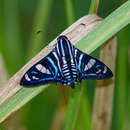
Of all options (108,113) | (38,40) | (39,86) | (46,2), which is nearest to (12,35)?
(38,40)

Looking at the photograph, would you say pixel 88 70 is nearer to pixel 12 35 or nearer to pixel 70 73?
pixel 70 73

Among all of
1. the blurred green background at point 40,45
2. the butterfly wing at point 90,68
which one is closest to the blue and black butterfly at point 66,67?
the butterfly wing at point 90,68

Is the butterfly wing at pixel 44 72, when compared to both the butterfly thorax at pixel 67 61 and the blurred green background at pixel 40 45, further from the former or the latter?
the blurred green background at pixel 40 45

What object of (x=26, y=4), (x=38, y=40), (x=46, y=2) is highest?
(x=26, y=4)

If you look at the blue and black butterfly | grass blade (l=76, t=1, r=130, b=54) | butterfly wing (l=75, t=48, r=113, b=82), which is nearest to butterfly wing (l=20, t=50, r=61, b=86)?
the blue and black butterfly

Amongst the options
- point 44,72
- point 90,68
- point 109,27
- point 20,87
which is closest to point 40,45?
point 44,72

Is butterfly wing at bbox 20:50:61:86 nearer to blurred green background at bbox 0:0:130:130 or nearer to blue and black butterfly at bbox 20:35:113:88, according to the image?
blue and black butterfly at bbox 20:35:113:88

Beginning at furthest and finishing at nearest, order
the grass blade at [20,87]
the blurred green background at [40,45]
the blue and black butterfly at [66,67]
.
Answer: the blurred green background at [40,45]
the blue and black butterfly at [66,67]
the grass blade at [20,87]
